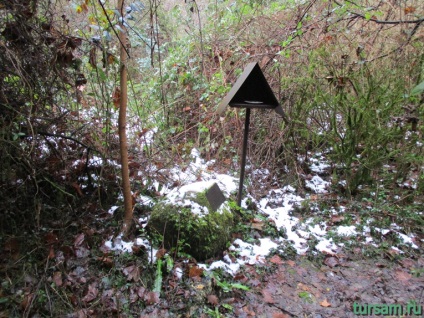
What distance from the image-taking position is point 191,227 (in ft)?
9.17

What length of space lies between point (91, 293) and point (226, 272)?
118cm

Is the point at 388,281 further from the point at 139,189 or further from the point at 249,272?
the point at 139,189

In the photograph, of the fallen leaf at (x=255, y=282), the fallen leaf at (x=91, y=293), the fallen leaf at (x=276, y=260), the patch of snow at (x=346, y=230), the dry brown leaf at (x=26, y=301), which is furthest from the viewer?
the patch of snow at (x=346, y=230)

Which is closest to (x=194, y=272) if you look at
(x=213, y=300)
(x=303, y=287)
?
(x=213, y=300)

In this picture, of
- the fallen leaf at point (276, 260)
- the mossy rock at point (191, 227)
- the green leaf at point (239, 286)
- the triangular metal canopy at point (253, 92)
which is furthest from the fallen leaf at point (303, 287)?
the triangular metal canopy at point (253, 92)

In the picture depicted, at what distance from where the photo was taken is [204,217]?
9.43 ft

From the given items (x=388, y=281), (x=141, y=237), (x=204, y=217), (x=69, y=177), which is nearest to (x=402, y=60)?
(x=388, y=281)

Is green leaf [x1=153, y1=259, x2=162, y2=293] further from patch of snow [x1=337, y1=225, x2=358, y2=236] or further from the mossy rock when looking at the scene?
patch of snow [x1=337, y1=225, x2=358, y2=236]

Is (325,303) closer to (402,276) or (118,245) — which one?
(402,276)

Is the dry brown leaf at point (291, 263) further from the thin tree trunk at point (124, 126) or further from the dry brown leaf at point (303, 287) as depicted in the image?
the thin tree trunk at point (124, 126)

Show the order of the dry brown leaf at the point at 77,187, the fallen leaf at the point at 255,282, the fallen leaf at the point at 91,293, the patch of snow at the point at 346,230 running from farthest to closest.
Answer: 1. the patch of snow at the point at 346,230
2. the dry brown leaf at the point at 77,187
3. the fallen leaf at the point at 255,282
4. the fallen leaf at the point at 91,293

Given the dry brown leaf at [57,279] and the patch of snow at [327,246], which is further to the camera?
the patch of snow at [327,246]

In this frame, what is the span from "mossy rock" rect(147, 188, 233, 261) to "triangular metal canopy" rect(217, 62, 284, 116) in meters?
1.09

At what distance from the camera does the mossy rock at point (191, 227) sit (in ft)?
9.16
